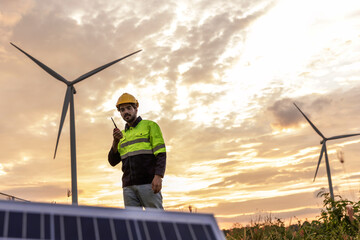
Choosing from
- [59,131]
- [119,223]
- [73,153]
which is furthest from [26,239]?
[59,131]

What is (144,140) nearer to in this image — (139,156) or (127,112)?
(139,156)

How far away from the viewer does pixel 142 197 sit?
10844 mm

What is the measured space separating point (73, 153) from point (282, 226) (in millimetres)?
9927

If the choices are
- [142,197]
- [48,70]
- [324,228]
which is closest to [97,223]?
[142,197]

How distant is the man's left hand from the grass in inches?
185

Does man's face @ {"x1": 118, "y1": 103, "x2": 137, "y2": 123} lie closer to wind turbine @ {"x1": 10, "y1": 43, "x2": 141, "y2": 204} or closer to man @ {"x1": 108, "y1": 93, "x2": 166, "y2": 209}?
man @ {"x1": 108, "y1": 93, "x2": 166, "y2": 209}

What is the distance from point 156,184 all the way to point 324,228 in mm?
7874

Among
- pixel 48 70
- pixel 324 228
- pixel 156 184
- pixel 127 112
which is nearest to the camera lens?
pixel 156 184

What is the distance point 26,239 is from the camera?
4223mm

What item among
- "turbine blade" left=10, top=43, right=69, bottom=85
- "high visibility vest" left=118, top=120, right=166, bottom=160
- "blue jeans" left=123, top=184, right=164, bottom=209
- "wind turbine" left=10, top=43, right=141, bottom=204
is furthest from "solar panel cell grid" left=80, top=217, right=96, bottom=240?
"turbine blade" left=10, top=43, right=69, bottom=85

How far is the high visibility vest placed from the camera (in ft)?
36.7

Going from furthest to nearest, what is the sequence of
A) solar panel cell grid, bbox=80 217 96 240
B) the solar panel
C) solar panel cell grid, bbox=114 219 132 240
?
solar panel cell grid, bbox=114 219 132 240, solar panel cell grid, bbox=80 217 96 240, the solar panel

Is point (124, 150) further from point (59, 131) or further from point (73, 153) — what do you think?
point (59, 131)

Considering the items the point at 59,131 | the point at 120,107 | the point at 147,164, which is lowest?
the point at 147,164
